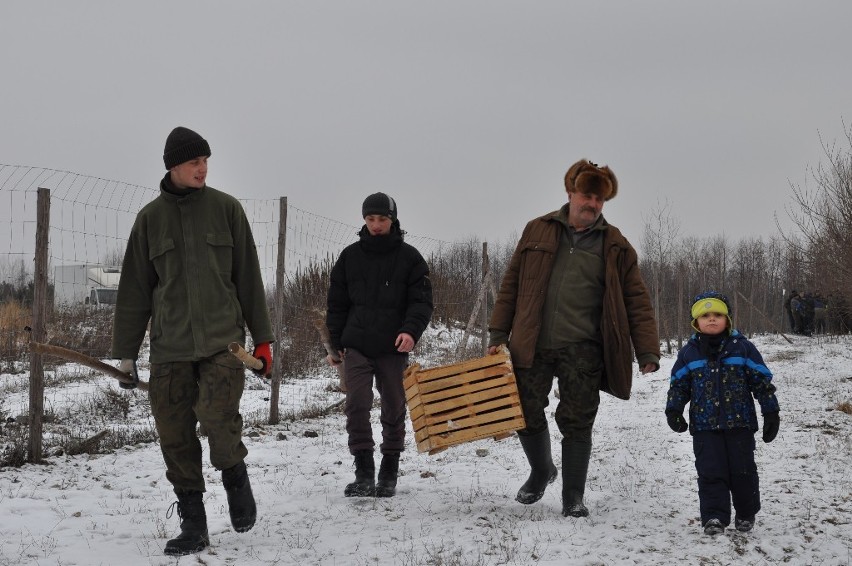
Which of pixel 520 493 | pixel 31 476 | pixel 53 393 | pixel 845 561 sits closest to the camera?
pixel 845 561

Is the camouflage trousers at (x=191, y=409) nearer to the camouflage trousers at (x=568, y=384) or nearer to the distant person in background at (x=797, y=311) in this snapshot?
the camouflage trousers at (x=568, y=384)

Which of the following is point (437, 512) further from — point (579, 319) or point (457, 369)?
point (579, 319)

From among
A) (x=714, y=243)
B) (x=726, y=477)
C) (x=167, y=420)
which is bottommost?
(x=726, y=477)

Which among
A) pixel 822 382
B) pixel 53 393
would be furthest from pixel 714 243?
pixel 53 393

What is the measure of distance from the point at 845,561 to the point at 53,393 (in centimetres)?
950

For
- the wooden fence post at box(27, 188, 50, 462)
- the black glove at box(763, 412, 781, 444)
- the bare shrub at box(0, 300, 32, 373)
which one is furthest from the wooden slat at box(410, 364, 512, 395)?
the bare shrub at box(0, 300, 32, 373)

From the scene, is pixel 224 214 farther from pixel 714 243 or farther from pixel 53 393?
pixel 714 243

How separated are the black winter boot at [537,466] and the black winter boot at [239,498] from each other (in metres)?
1.79

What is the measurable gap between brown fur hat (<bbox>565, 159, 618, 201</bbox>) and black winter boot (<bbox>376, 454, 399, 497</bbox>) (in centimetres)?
227

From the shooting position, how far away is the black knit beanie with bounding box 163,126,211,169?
Answer: 4125 millimetres

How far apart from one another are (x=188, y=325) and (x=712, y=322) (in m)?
2.99

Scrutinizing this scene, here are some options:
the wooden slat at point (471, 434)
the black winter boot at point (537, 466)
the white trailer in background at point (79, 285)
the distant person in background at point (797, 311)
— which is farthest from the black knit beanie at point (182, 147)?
the distant person in background at point (797, 311)

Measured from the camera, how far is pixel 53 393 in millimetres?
10234

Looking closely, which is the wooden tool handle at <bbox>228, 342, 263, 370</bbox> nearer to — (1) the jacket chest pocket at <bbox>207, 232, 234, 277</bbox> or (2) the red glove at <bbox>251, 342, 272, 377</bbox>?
(2) the red glove at <bbox>251, 342, 272, 377</bbox>
